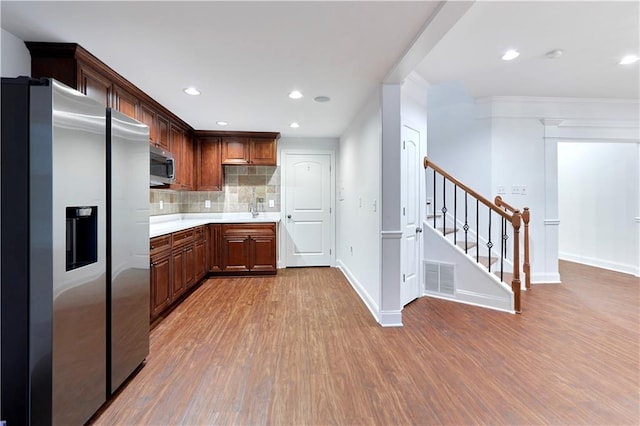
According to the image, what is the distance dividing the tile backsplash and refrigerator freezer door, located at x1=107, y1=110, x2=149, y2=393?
2.96 m

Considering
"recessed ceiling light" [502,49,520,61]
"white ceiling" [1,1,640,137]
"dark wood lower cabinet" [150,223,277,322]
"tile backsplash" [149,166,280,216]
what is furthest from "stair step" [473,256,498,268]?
"tile backsplash" [149,166,280,216]

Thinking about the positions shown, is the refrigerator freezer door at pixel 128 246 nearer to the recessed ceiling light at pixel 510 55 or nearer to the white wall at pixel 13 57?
the white wall at pixel 13 57

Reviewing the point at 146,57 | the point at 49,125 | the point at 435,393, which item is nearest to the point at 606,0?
the point at 435,393

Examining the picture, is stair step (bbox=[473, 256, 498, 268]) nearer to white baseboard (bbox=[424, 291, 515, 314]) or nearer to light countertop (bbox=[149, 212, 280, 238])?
white baseboard (bbox=[424, 291, 515, 314])

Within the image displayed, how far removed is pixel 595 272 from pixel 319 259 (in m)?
4.52

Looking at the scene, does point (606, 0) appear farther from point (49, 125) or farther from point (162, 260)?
point (162, 260)

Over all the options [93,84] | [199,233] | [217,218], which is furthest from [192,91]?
[217,218]

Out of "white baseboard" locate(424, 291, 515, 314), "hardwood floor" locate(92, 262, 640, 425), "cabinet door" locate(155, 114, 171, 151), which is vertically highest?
"cabinet door" locate(155, 114, 171, 151)

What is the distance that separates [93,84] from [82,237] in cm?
139

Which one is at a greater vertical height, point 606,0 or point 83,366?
point 606,0

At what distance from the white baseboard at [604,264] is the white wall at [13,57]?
760 centimetres

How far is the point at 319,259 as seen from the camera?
518 cm

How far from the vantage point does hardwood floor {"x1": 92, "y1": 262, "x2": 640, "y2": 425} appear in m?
1.61

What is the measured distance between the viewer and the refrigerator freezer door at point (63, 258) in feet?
4.17
